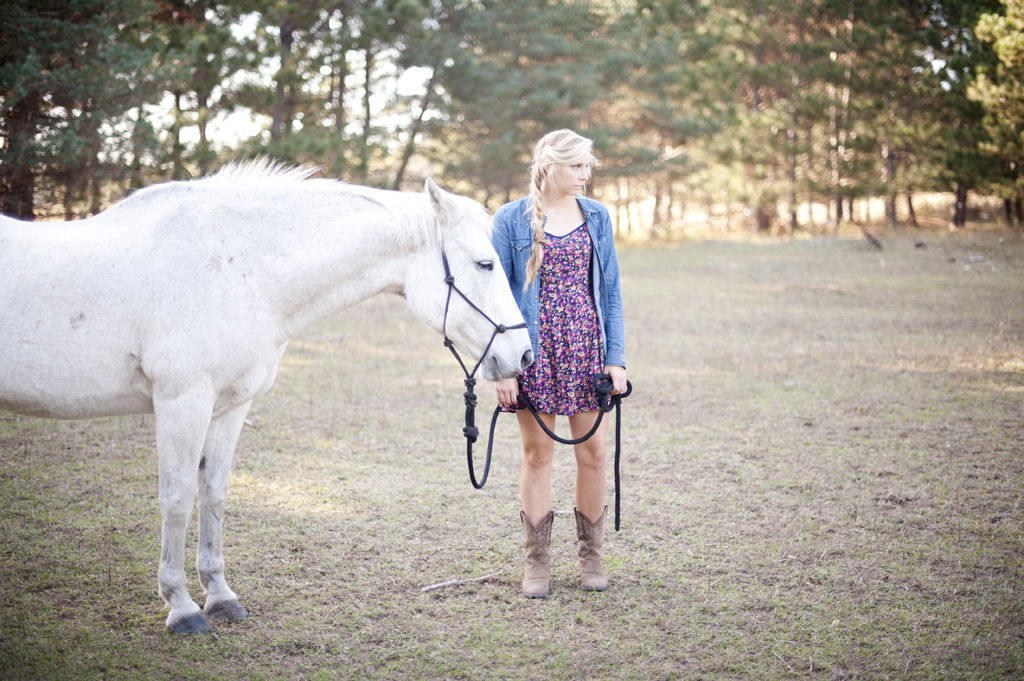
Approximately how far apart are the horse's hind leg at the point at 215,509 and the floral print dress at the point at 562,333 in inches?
46.7

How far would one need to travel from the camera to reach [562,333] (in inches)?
107

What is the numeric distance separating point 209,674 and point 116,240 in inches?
65.2

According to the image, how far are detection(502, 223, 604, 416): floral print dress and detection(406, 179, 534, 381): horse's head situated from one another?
0.75 ft

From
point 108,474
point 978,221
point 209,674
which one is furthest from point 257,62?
point 978,221

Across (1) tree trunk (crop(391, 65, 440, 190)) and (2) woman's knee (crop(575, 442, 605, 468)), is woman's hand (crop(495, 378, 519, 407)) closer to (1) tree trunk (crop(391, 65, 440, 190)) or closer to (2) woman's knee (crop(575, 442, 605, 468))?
(2) woman's knee (crop(575, 442, 605, 468))

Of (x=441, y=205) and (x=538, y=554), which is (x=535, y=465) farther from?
(x=441, y=205)

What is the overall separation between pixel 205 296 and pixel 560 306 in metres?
1.39

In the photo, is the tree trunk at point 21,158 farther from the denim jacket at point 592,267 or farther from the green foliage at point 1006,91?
the green foliage at point 1006,91

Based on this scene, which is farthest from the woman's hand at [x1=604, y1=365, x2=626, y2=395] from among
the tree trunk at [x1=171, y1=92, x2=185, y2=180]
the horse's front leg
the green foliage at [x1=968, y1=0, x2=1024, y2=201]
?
the green foliage at [x1=968, y1=0, x2=1024, y2=201]

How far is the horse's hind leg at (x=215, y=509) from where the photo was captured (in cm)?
265

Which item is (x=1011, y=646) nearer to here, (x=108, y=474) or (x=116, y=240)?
(x=116, y=240)

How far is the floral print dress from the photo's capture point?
269 cm

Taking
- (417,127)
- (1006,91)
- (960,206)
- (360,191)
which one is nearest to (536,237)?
(360,191)

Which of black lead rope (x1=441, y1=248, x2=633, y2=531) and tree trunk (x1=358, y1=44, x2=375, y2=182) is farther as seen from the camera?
tree trunk (x1=358, y1=44, x2=375, y2=182)
